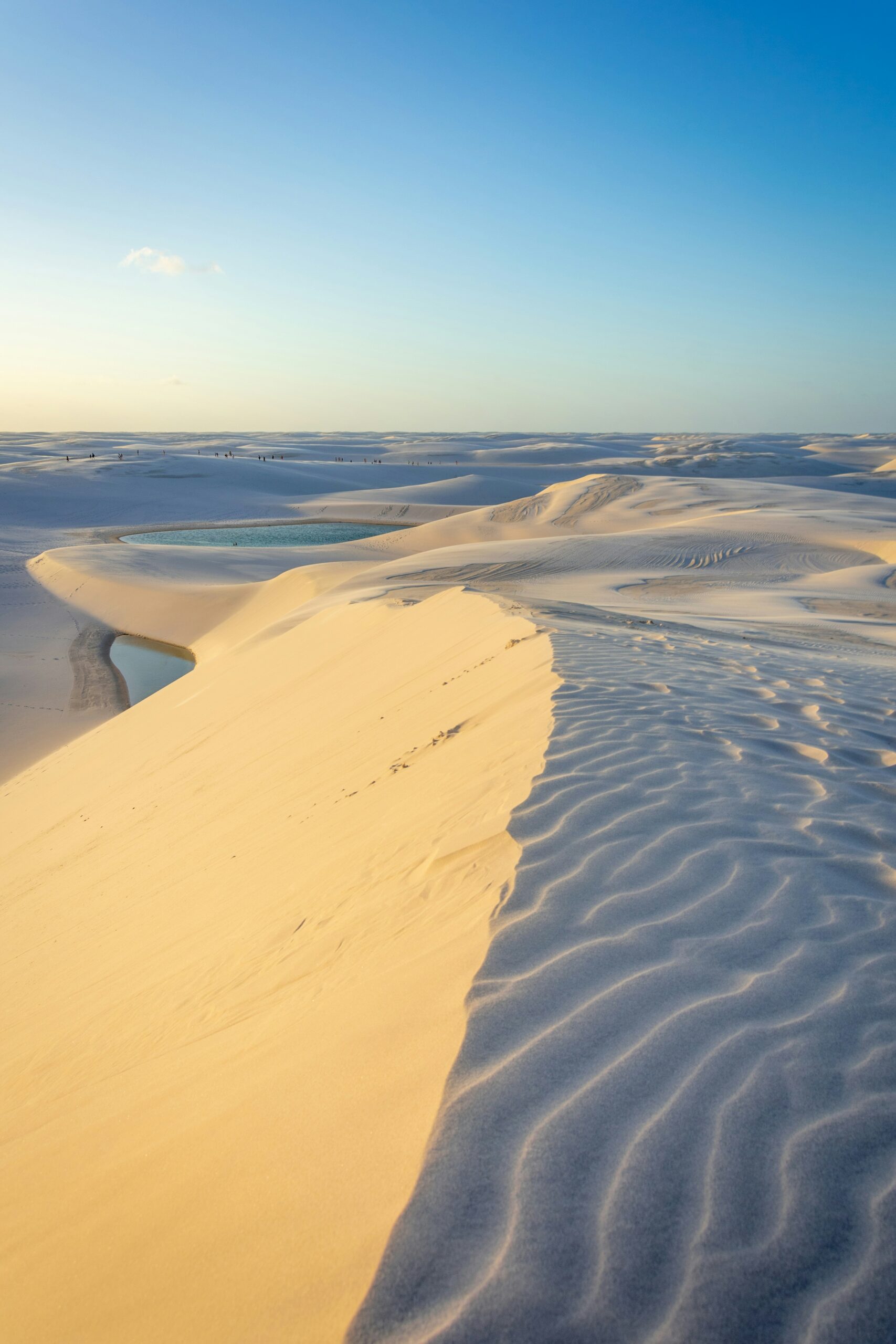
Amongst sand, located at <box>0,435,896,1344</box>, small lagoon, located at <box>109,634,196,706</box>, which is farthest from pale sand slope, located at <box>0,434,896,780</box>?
sand, located at <box>0,435,896,1344</box>

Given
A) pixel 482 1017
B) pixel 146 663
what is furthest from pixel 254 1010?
pixel 146 663

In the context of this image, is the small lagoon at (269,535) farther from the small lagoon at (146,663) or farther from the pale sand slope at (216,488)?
the small lagoon at (146,663)

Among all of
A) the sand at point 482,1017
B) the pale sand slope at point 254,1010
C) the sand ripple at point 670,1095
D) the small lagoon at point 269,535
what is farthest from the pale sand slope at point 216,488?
the sand ripple at point 670,1095

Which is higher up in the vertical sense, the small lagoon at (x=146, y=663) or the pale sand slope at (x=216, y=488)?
the pale sand slope at (x=216, y=488)

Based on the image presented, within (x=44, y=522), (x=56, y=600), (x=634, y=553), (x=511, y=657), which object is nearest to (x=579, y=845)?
(x=511, y=657)

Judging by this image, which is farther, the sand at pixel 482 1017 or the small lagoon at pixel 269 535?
the small lagoon at pixel 269 535
